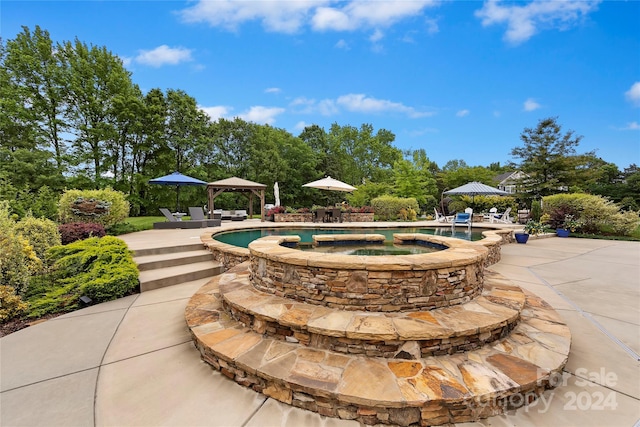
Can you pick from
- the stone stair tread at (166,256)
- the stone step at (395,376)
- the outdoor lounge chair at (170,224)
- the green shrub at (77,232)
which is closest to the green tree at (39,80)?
the outdoor lounge chair at (170,224)

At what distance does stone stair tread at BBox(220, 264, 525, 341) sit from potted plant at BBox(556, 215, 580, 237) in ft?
36.8

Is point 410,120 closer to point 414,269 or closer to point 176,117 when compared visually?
point 176,117

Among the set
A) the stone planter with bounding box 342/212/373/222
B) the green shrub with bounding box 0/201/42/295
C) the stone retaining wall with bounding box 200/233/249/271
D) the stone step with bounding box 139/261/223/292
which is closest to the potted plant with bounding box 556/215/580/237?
the stone planter with bounding box 342/212/373/222

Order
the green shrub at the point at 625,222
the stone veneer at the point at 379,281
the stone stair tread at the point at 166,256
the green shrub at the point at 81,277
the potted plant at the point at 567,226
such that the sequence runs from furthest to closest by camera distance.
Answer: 1. the potted plant at the point at 567,226
2. the green shrub at the point at 625,222
3. the stone stair tread at the point at 166,256
4. the green shrub at the point at 81,277
5. the stone veneer at the point at 379,281

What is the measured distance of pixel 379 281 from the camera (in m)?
2.64

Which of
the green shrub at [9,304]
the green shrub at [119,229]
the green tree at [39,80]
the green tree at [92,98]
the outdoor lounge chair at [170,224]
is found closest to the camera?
the green shrub at [9,304]

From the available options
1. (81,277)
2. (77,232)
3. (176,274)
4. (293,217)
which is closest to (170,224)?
(77,232)

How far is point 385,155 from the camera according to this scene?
32.1 metres

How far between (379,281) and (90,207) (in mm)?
9086

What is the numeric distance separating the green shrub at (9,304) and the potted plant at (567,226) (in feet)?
54.1

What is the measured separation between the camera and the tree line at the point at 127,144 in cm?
1406

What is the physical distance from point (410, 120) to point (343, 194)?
40.9ft

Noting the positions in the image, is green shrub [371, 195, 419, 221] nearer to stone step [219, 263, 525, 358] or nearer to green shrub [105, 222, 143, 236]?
green shrub [105, 222, 143, 236]

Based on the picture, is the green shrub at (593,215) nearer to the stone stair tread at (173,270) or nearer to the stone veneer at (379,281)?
the stone veneer at (379,281)
